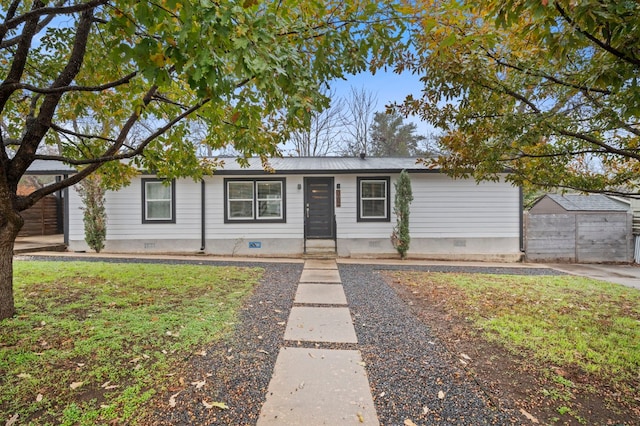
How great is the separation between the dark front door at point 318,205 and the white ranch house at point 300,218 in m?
0.28

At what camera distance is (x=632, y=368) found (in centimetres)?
271

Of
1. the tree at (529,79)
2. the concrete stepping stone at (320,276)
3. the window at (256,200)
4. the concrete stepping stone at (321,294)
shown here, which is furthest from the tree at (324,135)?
the tree at (529,79)

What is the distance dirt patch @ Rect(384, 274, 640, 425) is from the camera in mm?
2080

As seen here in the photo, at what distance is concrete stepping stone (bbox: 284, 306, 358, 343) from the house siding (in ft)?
17.4

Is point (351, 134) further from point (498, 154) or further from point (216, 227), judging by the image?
point (498, 154)

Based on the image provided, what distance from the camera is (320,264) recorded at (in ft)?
26.2

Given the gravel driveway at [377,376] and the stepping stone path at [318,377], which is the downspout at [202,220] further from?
the stepping stone path at [318,377]

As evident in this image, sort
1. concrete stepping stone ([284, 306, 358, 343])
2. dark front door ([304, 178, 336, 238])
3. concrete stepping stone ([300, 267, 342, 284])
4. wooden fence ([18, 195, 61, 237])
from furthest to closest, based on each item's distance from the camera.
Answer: wooden fence ([18, 195, 61, 237]), dark front door ([304, 178, 336, 238]), concrete stepping stone ([300, 267, 342, 284]), concrete stepping stone ([284, 306, 358, 343])

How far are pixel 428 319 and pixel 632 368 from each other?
73.0 inches

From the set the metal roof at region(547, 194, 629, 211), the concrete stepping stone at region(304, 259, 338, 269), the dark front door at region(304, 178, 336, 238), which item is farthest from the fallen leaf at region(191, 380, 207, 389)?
the metal roof at region(547, 194, 629, 211)

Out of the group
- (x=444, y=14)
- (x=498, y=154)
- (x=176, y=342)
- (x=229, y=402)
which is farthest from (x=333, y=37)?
(x=176, y=342)

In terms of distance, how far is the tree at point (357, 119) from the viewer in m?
20.2

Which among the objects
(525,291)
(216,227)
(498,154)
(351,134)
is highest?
(351,134)

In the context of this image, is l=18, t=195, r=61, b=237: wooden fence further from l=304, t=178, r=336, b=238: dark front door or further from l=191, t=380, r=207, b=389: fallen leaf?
l=191, t=380, r=207, b=389: fallen leaf
